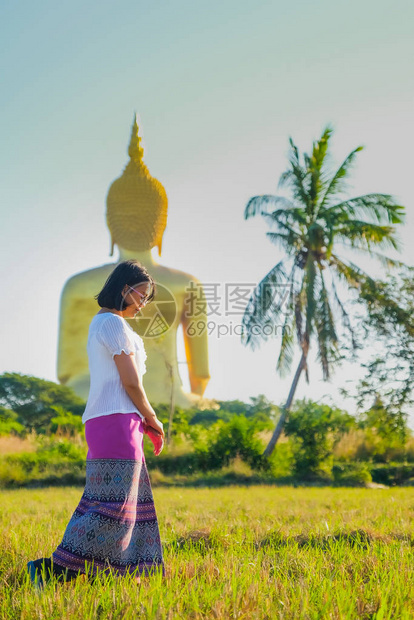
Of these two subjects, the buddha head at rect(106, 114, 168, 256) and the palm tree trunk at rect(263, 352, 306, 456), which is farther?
the buddha head at rect(106, 114, 168, 256)

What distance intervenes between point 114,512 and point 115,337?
29.0 inches

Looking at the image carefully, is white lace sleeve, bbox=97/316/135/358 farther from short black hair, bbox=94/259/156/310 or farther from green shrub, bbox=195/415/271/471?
green shrub, bbox=195/415/271/471

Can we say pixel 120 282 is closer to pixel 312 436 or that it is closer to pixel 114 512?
pixel 114 512

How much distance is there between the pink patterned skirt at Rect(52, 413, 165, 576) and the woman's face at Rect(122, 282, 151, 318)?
50cm

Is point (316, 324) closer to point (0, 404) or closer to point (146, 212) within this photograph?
point (146, 212)

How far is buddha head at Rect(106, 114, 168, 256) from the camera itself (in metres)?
22.9

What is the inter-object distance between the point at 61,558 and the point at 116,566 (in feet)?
0.74

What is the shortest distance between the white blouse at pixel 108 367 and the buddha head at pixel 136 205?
806 inches

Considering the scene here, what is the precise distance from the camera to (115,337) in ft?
9.05

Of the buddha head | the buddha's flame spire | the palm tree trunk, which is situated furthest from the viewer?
the buddha's flame spire

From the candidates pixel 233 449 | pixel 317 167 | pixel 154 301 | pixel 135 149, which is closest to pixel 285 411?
pixel 233 449

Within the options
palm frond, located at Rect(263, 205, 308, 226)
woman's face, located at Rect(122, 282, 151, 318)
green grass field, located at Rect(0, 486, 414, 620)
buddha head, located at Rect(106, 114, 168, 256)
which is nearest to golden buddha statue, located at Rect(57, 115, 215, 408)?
buddha head, located at Rect(106, 114, 168, 256)

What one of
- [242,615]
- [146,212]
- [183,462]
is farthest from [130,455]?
[146,212]

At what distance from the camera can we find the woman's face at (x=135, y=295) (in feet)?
9.57
